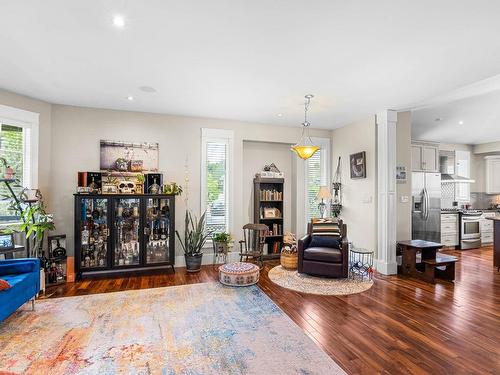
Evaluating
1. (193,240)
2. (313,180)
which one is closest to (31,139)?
(193,240)

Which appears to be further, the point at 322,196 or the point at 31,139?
the point at 322,196

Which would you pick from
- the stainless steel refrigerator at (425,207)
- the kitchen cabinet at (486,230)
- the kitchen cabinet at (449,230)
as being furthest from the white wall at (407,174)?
the kitchen cabinet at (486,230)

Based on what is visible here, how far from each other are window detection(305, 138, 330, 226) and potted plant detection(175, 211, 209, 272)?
7.81 feet

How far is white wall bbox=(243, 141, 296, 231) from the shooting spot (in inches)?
228

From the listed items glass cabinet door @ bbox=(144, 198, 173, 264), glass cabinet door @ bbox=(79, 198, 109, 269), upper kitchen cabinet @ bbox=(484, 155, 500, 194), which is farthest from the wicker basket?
upper kitchen cabinet @ bbox=(484, 155, 500, 194)

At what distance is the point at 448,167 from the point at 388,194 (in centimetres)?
381

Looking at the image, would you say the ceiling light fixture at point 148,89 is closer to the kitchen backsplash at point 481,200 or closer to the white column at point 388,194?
the white column at point 388,194

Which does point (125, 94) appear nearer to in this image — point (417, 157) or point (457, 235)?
point (417, 157)

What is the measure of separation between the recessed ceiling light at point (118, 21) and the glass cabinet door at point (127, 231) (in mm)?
2818

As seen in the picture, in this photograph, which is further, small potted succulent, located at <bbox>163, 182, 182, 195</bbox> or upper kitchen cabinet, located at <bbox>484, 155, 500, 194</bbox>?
upper kitchen cabinet, located at <bbox>484, 155, 500, 194</bbox>

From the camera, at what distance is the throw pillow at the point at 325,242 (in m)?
4.49

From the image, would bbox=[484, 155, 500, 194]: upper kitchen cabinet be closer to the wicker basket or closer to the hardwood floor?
the hardwood floor

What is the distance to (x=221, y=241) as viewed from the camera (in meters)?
5.01

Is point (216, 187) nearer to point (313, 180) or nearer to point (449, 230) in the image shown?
point (313, 180)
